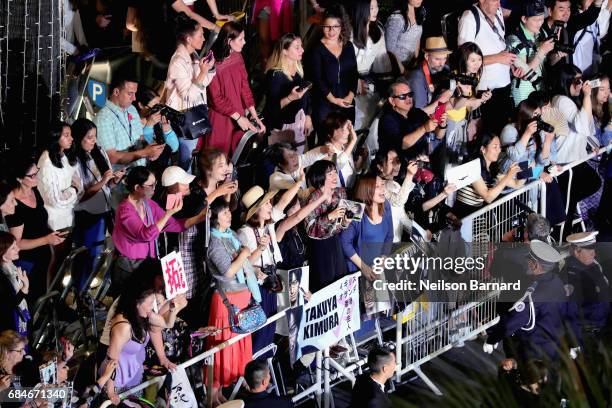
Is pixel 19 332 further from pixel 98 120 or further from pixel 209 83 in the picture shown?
pixel 209 83

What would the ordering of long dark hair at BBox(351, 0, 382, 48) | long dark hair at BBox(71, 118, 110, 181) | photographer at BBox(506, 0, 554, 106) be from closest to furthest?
long dark hair at BBox(71, 118, 110, 181) → long dark hair at BBox(351, 0, 382, 48) → photographer at BBox(506, 0, 554, 106)

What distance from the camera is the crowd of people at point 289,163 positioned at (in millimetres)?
9070

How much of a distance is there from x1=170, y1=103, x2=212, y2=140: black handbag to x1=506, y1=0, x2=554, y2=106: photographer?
11.6 feet

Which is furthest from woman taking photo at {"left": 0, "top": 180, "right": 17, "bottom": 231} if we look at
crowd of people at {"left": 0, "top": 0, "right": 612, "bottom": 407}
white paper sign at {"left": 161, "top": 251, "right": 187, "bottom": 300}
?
white paper sign at {"left": 161, "top": 251, "right": 187, "bottom": 300}

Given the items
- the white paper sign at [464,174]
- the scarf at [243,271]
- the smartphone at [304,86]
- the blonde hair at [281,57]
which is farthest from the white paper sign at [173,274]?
the white paper sign at [464,174]

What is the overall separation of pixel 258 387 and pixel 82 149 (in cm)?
Result: 203

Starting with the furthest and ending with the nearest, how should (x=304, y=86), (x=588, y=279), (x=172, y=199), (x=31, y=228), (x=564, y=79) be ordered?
(x=564, y=79) → (x=588, y=279) → (x=304, y=86) → (x=172, y=199) → (x=31, y=228)

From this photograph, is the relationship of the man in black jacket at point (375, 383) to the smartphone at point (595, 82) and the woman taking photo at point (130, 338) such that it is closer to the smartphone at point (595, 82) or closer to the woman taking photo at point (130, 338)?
the woman taking photo at point (130, 338)

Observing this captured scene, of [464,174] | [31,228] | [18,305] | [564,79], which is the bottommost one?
[464,174]

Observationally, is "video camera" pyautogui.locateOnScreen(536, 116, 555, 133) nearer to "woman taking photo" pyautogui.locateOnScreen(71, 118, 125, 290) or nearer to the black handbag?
the black handbag

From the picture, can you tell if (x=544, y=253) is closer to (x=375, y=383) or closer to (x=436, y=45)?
(x=436, y=45)

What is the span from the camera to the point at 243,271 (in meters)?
9.63

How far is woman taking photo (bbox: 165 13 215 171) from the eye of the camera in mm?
10094

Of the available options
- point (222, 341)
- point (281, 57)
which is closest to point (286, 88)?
point (281, 57)
